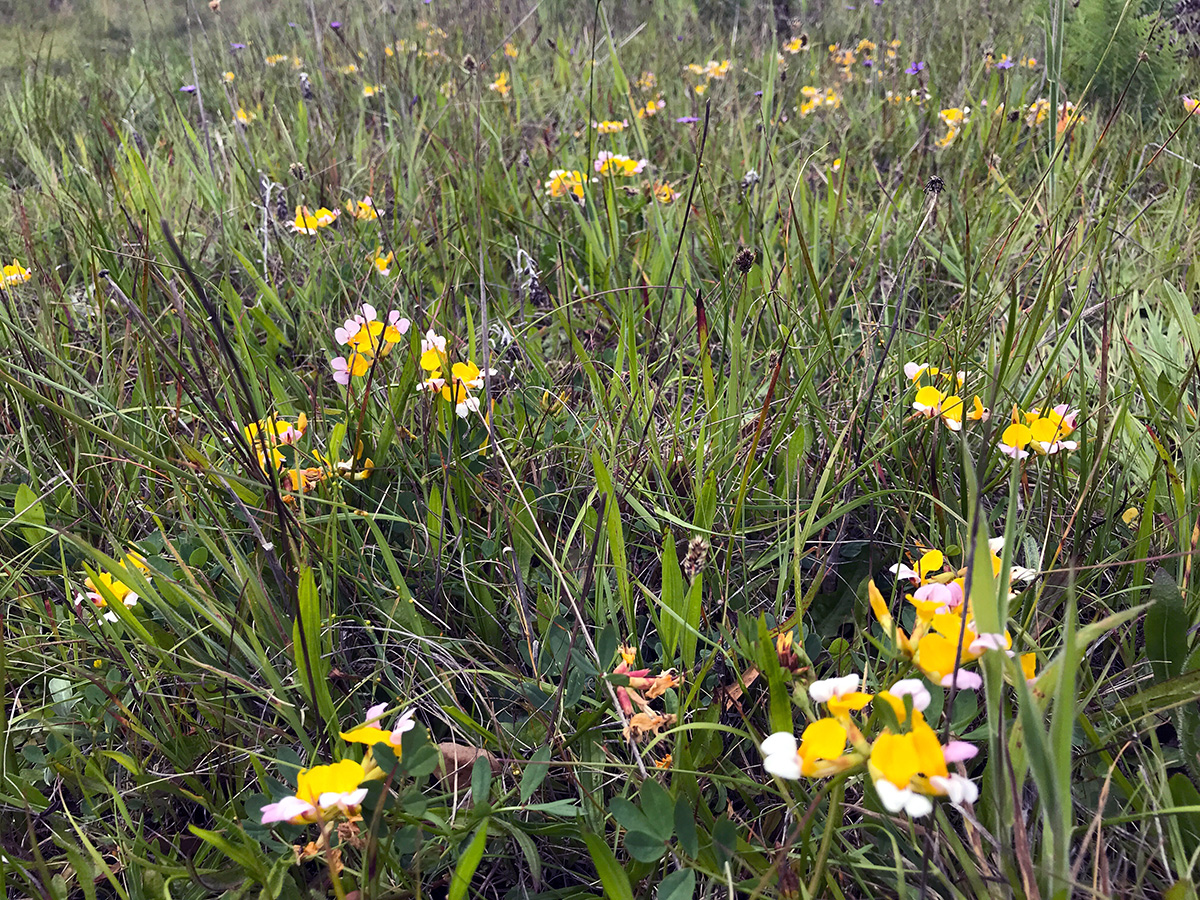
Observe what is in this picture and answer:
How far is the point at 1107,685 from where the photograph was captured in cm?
101

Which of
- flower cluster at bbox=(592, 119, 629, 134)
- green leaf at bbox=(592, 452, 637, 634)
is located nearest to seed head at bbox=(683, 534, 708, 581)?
green leaf at bbox=(592, 452, 637, 634)

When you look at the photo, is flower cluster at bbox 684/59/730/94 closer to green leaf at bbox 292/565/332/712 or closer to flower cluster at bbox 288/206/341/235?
flower cluster at bbox 288/206/341/235

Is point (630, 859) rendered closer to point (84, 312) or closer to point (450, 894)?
point (450, 894)

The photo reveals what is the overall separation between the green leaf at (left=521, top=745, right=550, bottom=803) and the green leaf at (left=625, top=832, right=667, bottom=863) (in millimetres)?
115

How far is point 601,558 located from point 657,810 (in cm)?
37

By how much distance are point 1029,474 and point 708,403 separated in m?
0.55

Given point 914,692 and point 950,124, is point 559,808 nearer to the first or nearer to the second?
point 914,692

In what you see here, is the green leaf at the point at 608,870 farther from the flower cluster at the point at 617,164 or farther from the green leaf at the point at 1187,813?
the flower cluster at the point at 617,164

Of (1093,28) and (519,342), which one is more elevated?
(1093,28)

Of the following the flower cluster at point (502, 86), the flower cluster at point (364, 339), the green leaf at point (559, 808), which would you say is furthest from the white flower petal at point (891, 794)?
the flower cluster at point (502, 86)

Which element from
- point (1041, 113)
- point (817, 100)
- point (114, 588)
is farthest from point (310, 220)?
point (1041, 113)

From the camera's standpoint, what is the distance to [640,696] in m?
0.93

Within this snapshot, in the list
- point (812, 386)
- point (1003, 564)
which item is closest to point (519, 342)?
point (812, 386)

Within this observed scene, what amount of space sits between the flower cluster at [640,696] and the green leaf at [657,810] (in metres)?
0.08
